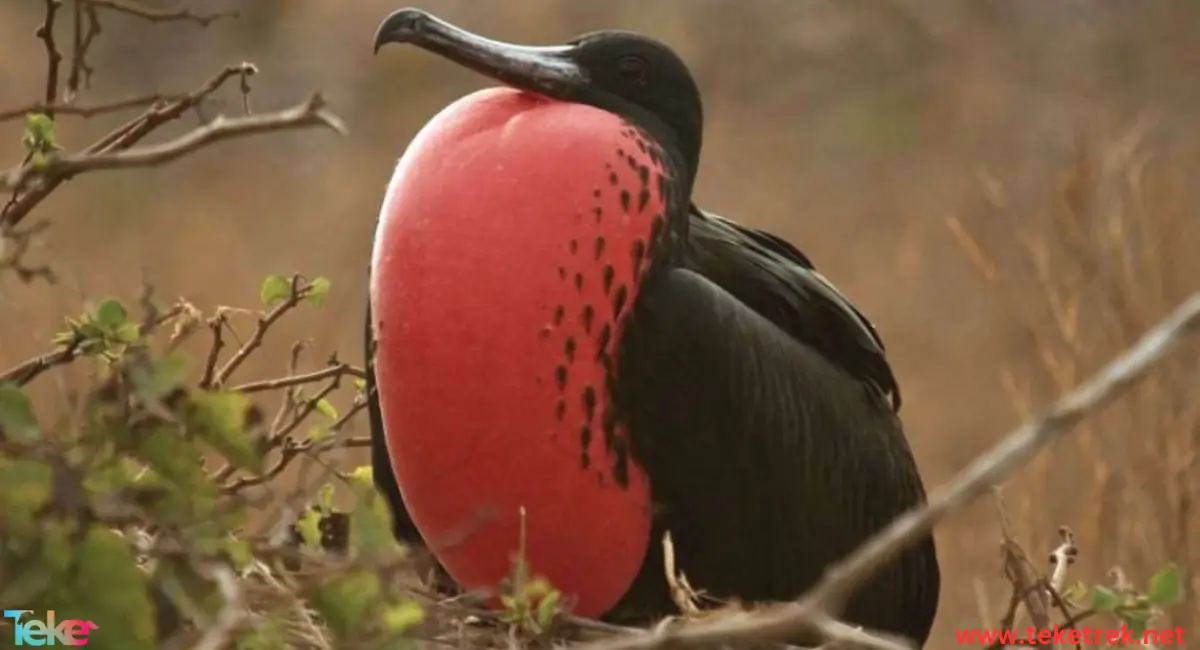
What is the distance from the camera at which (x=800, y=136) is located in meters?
2.58

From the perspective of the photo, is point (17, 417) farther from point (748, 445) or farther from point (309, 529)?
point (748, 445)

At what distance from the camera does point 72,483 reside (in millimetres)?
324

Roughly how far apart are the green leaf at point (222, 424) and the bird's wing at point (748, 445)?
0.32 m

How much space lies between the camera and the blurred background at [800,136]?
7.66 ft

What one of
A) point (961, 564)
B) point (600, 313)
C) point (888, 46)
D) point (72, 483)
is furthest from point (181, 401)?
point (888, 46)

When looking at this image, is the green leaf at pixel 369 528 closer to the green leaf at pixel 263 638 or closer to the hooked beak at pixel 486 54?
the green leaf at pixel 263 638

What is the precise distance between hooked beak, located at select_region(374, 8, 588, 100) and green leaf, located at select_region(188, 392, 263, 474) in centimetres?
33

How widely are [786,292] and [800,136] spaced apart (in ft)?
6.06

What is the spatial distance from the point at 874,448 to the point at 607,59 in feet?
0.68

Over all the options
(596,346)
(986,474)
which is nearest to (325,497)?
(596,346)

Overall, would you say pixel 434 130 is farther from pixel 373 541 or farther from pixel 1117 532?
pixel 1117 532

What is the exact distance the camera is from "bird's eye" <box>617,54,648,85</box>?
0.71m

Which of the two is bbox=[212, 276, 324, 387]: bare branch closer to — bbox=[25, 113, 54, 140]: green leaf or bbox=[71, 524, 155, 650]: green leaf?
bbox=[25, 113, 54, 140]: green leaf

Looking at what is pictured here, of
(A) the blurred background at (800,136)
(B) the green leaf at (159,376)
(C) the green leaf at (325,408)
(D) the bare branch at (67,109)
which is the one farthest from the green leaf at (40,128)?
(A) the blurred background at (800,136)
